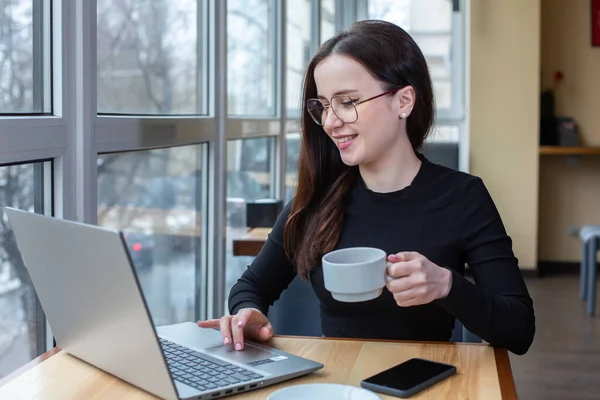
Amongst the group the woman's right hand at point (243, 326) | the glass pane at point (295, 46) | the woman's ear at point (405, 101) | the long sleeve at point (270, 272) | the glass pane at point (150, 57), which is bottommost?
the woman's right hand at point (243, 326)

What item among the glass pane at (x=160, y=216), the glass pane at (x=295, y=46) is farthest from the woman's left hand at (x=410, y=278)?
the glass pane at (x=295, y=46)

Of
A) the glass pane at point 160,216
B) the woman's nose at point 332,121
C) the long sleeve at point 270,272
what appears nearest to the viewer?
the woman's nose at point 332,121

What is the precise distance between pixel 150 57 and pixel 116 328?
122 centimetres

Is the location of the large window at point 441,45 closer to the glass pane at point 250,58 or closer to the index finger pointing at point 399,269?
the glass pane at point 250,58

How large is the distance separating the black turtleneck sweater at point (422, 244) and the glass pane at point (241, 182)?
127cm

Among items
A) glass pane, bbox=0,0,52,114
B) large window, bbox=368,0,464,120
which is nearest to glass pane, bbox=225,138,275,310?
glass pane, bbox=0,0,52,114

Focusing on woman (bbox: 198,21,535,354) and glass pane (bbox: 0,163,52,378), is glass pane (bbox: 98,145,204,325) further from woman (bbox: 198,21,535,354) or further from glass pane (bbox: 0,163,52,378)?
woman (bbox: 198,21,535,354)

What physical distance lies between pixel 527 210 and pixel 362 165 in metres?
4.19

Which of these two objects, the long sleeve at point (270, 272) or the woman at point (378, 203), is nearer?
the woman at point (378, 203)

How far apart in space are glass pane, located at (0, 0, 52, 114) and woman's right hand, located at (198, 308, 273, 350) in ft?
1.63

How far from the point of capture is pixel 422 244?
5.29ft

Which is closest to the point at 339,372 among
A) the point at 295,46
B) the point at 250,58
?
the point at 250,58

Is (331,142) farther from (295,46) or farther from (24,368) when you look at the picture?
(295,46)

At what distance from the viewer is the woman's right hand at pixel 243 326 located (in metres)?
1.33
